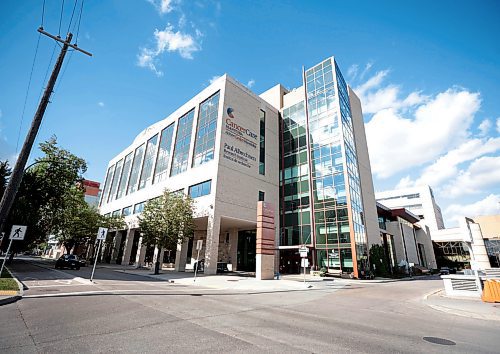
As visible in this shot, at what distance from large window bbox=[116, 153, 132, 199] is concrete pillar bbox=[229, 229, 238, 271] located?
2874 cm

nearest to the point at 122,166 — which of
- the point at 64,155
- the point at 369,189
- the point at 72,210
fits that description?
the point at 72,210

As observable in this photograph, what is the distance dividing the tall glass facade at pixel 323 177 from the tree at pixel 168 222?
15246 millimetres

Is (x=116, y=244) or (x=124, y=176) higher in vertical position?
(x=124, y=176)

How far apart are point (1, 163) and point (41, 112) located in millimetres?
19174

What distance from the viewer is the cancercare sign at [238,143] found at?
30961 mm

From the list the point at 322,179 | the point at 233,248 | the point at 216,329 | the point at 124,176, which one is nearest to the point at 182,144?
the point at 233,248

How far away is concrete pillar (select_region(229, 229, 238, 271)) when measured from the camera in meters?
34.2

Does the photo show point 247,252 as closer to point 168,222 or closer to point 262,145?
point 168,222

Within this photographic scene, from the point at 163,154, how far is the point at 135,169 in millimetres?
12066

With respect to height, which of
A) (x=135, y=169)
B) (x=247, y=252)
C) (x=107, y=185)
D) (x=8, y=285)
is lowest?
(x=8, y=285)

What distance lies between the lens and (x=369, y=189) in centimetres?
4062

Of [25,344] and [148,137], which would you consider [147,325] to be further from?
[148,137]

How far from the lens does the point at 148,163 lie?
46156 millimetres

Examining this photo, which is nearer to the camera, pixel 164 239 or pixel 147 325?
pixel 147 325
